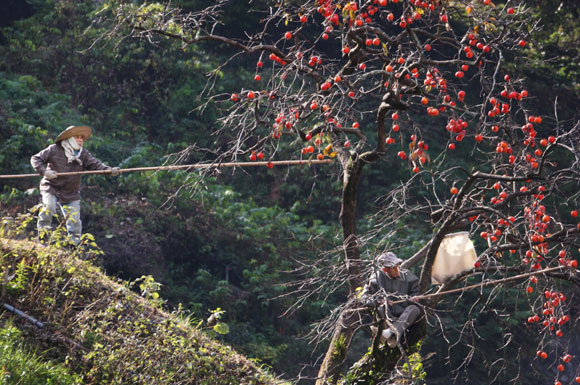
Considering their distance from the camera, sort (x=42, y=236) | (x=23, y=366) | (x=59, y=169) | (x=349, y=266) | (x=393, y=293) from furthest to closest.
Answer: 1. (x=59, y=169)
2. (x=42, y=236)
3. (x=349, y=266)
4. (x=393, y=293)
5. (x=23, y=366)

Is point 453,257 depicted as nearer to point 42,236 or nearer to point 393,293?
point 393,293

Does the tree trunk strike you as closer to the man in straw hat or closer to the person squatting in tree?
the person squatting in tree

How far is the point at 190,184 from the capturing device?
508 inches

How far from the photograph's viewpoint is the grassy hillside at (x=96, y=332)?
6.94 metres

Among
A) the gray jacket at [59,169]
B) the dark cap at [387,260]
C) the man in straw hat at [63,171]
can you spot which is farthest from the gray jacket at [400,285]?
the gray jacket at [59,169]

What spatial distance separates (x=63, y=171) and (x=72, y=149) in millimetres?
274

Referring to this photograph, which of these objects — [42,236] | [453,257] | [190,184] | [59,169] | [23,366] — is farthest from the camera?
[190,184]

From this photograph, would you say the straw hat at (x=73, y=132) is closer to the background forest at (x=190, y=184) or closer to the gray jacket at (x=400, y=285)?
the background forest at (x=190, y=184)

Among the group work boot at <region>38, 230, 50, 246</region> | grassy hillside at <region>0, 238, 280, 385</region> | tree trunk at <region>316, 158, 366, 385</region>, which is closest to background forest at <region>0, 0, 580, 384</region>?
work boot at <region>38, 230, 50, 246</region>

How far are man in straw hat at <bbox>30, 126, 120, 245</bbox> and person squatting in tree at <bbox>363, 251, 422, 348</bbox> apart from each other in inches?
132

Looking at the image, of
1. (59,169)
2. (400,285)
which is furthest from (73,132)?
(400,285)

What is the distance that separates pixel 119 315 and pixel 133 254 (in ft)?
15.2

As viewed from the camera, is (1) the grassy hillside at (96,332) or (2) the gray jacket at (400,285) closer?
(1) the grassy hillside at (96,332)

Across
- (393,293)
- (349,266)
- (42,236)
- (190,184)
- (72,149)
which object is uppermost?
(72,149)
